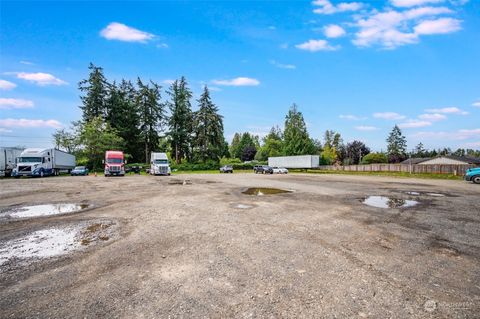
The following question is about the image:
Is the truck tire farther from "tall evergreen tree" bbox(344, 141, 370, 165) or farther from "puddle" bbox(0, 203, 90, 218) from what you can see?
"tall evergreen tree" bbox(344, 141, 370, 165)

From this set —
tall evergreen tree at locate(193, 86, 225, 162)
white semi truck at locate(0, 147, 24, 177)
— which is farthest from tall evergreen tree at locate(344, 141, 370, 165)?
white semi truck at locate(0, 147, 24, 177)

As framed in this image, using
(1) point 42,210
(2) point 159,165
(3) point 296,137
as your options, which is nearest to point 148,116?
(2) point 159,165

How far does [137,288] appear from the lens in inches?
159

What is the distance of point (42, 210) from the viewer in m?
10.8

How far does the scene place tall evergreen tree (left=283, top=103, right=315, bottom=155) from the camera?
266 feet

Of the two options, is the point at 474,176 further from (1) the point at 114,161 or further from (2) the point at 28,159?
(2) the point at 28,159

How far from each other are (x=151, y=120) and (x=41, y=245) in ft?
204

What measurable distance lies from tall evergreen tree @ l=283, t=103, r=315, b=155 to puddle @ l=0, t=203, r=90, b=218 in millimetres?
73334

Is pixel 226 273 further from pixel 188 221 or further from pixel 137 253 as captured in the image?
pixel 188 221

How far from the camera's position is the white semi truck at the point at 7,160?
109 ft

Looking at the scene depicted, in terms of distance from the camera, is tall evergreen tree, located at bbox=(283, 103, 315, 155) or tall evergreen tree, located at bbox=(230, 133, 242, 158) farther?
tall evergreen tree, located at bbox=(230, 133, 242, 158)

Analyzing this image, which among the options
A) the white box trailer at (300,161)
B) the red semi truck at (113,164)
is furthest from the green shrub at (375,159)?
the red semi truck at (113,164)

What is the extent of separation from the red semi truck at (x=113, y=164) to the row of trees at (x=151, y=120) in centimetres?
2283

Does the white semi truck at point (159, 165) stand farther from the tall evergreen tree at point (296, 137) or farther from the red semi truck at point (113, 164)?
the tall evergreen tree at point (296, 137)
